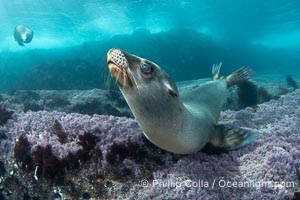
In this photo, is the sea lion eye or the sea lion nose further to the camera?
the sea lion eye

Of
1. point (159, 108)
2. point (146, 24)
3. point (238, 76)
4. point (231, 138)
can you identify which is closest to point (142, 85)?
point (159, 108)

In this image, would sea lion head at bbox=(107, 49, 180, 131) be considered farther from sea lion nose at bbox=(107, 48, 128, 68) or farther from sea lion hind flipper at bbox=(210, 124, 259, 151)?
sea lion hind flipper at bbox=(210, 124, 259, 151)

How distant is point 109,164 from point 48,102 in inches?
327

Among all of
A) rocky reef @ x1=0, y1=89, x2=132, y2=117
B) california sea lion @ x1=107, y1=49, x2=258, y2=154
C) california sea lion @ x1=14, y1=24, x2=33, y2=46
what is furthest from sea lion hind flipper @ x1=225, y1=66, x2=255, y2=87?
california sea lion @ x1=14, y1=24, x2=33, y2=46

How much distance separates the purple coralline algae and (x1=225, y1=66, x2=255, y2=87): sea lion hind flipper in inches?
86.5

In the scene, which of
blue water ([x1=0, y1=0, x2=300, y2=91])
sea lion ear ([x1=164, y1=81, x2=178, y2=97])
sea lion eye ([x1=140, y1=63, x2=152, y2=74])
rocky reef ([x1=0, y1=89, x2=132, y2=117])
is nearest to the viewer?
sea lion eye ([x1=140, y1=63, x2=152, y2=74])

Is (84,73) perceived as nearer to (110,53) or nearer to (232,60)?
(110,53)

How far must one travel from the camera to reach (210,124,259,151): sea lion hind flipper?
3596 millimetres

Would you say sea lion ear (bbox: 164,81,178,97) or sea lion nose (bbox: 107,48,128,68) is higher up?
sea lion nose (bbox: 107,48,128,68)

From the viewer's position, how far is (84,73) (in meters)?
21.9

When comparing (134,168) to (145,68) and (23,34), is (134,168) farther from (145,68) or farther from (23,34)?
(23,34)

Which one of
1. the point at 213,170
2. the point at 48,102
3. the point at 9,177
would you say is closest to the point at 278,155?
the point at 213,170

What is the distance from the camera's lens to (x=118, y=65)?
2711 millimetres

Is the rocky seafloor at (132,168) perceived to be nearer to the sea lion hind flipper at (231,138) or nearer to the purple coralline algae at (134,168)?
the purple coralline algae at (134,168)
